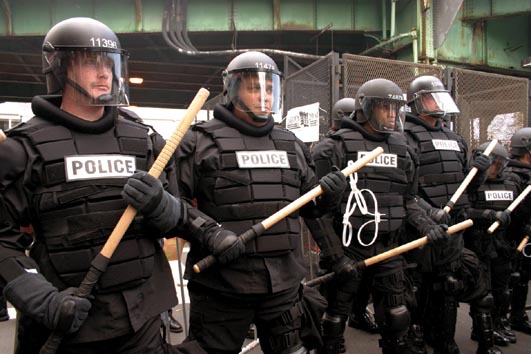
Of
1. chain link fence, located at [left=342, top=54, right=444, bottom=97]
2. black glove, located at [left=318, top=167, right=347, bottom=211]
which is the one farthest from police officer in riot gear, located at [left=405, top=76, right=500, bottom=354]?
chain link fence, located at [left=342, top=54, right=444, bottom=97]

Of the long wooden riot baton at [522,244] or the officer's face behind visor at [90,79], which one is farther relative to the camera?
the long wooden riot baton at [522,244]

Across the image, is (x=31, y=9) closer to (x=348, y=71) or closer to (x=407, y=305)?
(x=348, y=71)

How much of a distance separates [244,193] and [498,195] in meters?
3.08

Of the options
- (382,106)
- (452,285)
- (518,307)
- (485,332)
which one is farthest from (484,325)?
(382,106)

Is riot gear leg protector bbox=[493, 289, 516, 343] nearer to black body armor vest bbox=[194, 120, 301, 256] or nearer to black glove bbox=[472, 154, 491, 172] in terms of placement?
black glove bbox=[472, 154, 491, 172]

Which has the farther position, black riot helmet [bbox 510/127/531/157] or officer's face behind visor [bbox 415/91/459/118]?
black riot helmet [bbox 510/127/531/157]

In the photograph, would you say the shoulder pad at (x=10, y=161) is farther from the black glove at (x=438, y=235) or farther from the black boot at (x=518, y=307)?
the black boot at (x=518, y=307)

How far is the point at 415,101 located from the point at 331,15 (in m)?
5.35

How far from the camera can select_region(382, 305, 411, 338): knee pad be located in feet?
10.8

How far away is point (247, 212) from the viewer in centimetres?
255

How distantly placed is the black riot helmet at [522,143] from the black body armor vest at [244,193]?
3.87 m

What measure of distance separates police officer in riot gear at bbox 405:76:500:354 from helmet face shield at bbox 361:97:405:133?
1.27ft

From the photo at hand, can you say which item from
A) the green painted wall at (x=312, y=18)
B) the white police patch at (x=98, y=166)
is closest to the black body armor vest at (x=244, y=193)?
the white police patch at (x=98, y=166)

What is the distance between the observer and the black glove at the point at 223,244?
2.34 m
